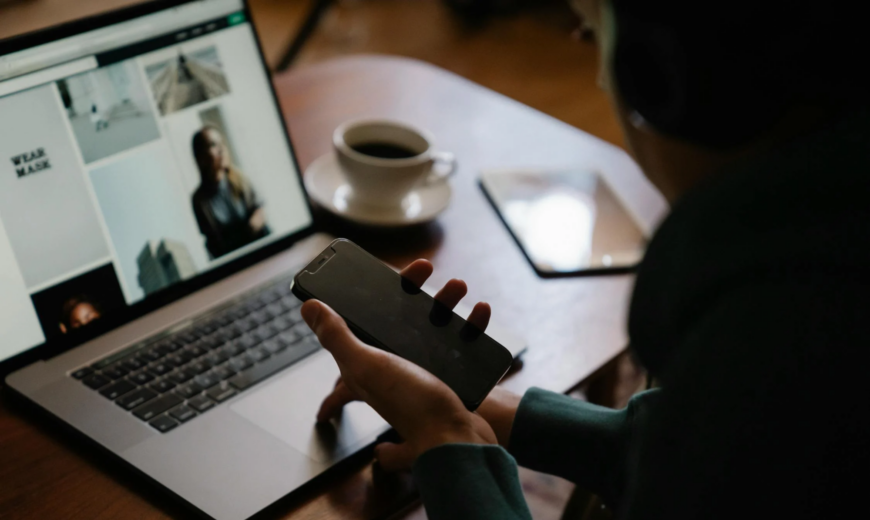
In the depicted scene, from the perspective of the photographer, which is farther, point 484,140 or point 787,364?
point 484,140

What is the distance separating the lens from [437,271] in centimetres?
82

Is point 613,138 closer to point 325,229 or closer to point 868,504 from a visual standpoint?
point 325,229

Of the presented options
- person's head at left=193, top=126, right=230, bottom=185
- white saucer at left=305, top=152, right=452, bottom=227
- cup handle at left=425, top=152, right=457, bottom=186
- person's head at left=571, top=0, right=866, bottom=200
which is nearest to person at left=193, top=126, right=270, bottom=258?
person's head at left=193, top=126, right=230, bottom=185

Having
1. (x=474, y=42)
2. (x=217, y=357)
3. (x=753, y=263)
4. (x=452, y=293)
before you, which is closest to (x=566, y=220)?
(x=452, y=293)

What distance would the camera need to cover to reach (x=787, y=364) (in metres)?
0.36

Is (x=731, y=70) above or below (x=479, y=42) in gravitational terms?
above

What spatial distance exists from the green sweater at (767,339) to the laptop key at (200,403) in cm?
36

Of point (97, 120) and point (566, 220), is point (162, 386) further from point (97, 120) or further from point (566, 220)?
point (566, 220)

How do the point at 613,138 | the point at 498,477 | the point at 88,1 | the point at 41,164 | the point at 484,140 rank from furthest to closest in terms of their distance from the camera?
the point at 613,138 < the point at 484,140 < the point at 88,1 < the point at 41,164 < the point at 498,477

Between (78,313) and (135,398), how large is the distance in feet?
0.35

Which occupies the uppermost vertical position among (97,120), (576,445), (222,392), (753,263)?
(97,120)

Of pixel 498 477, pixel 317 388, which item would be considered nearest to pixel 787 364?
pixel 498 477

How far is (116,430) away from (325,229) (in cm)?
35

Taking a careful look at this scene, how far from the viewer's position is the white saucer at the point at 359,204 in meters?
0.85
